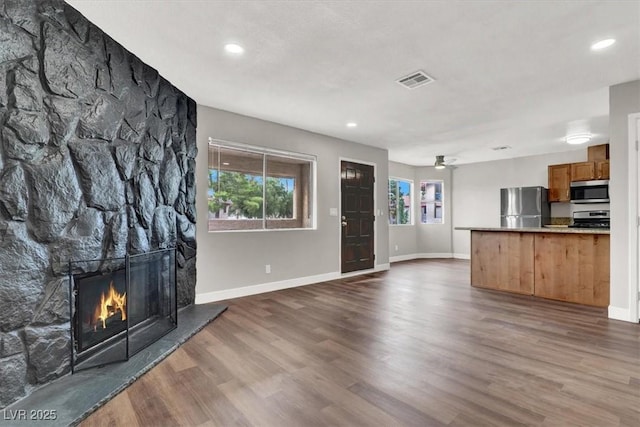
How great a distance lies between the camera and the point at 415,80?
10.8ft

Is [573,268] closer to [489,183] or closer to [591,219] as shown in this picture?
[591,219]

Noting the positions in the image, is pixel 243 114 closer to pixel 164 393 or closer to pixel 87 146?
pixel 87 146

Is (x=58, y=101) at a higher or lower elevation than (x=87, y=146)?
higher

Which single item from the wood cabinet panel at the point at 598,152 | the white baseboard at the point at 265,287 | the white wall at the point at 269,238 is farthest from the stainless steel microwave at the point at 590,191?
the white baseboard at the point at 265,287

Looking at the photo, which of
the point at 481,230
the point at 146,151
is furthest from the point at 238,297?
the point at 481,230

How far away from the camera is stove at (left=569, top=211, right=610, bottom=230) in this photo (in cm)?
611

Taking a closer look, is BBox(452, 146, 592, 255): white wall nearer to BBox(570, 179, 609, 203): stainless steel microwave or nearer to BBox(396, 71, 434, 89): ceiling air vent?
BBox(570, 179, 609, 203): stainless steel microwave

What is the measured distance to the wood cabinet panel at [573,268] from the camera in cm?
386

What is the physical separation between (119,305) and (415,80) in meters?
3.53

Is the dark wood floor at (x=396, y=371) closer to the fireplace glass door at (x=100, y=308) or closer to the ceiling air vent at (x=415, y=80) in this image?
the fireplace glass door at (x=100, y=308)

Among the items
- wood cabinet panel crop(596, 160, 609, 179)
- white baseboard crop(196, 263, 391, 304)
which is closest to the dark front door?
white baseboard crop(196, 263, 391, 304)

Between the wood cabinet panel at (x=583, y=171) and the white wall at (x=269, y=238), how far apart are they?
401 centimetres

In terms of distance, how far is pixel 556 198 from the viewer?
22.0 feet

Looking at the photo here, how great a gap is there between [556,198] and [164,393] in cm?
791
